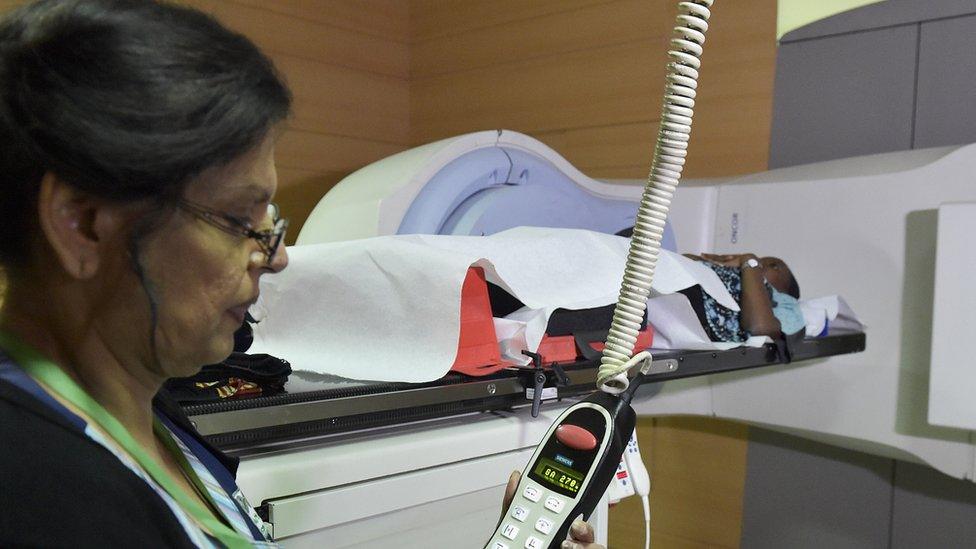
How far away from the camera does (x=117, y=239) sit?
0.44m

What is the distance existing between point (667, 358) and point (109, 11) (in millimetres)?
818

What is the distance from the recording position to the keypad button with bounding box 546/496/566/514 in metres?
0.65

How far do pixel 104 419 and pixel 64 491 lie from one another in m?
0.08

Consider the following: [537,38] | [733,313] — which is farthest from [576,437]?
[537,38]

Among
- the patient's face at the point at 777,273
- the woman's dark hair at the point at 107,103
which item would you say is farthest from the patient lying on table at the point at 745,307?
the woman's dark hair at the point at 107,103

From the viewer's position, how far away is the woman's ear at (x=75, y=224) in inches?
16.1

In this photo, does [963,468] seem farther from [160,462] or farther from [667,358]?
[160,462]

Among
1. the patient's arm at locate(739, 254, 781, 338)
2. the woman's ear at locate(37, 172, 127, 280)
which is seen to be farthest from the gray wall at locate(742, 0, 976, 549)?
the woman's ear at locate(37, 172, 127, 280)

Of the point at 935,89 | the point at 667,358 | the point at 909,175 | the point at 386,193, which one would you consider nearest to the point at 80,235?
the point at 667,358

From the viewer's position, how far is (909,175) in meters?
1.48

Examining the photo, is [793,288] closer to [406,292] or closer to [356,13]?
[406,292]

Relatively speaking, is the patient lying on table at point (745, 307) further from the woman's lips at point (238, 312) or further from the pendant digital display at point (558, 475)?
the woman's lips at point (238, 312)

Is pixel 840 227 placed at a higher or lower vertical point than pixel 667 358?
higher

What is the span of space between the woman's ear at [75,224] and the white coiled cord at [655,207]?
1.36 ft
